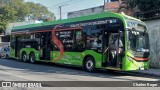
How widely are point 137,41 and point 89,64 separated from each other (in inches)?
126

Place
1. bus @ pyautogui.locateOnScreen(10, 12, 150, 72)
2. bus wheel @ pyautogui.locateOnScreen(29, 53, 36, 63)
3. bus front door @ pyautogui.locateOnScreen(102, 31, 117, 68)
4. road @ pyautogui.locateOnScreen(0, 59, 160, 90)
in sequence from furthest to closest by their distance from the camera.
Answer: bus wheel @ pyautogui.locateOnScreen(29, 53, 36, 63) < bus front door @ pyautogui.locateOnScreen(102, 31, 117, 68) < bus @ pyautogui.locateOnScreen(10, 12, 150, 72) < road @ pyautogui.locateOnScreen(0, 59, 160, 90)

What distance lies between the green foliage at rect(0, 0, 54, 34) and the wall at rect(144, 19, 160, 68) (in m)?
35.3

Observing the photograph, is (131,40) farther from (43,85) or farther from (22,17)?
(22,17)

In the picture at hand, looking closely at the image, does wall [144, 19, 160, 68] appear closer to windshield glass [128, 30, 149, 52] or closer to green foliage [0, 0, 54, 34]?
windshield glass [128, 30, 149, 52]

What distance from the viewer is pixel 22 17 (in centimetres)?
8181

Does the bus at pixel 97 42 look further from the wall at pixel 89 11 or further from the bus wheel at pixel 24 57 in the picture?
the wall at pixel 89 11

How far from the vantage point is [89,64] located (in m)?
17.4

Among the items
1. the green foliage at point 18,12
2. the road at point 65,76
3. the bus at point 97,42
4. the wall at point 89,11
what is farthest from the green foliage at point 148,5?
the green foliage at point 18,12

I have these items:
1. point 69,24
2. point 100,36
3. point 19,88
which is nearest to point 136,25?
point 100,36

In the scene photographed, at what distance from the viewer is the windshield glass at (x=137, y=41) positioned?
50.9ft

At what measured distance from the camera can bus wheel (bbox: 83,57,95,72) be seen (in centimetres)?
1711

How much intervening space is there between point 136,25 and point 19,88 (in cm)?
809

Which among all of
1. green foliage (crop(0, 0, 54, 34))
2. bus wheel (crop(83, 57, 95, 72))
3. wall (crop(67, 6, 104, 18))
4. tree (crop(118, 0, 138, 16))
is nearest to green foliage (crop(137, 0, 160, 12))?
tree (crop(118, 0, 138, 16))

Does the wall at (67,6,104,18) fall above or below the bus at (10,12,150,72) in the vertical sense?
above
